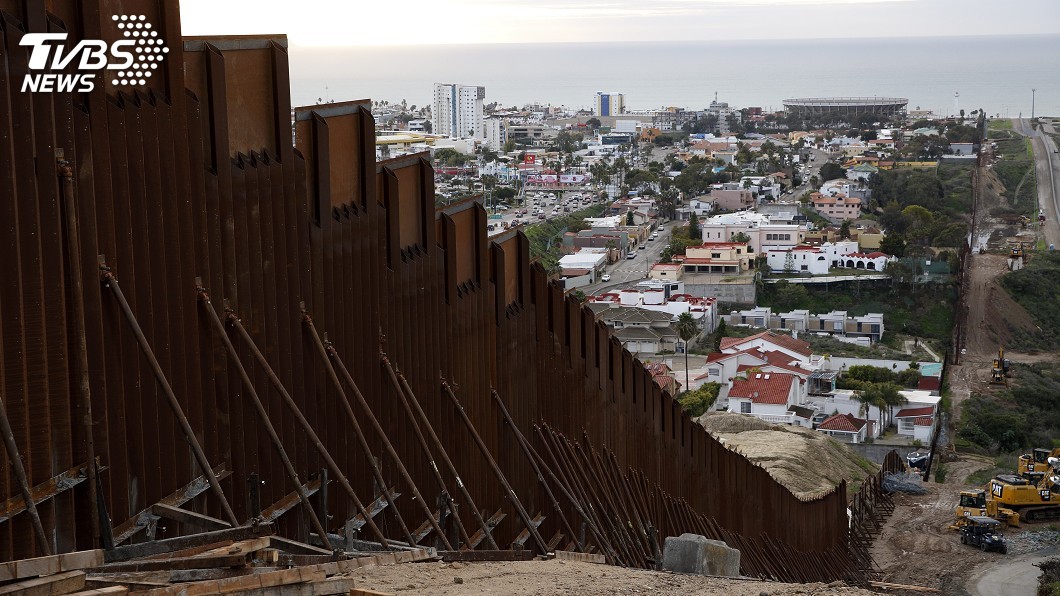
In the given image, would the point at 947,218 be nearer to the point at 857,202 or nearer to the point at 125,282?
the point at 857,202

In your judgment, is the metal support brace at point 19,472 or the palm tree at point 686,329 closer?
the metal support brace at point 19,472

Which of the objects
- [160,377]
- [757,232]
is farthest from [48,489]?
[757,232]

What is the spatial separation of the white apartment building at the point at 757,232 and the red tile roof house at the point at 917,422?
5121 cm

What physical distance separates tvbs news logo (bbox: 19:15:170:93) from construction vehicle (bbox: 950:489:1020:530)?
1644 inches

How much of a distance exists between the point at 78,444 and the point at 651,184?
598 feet

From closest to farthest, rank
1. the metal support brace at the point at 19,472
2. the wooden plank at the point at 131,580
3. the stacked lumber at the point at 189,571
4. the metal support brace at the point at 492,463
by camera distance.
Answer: the stacked lumber at the point at 189,571 < the wooden plank at the point at 131,580 < the metal support brace at the point at 19,472 < the metal support brace at the point at 492,463

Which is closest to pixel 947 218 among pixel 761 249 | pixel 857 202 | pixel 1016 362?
pixel 857 202

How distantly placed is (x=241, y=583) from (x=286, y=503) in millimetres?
4813

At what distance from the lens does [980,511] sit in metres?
48.5

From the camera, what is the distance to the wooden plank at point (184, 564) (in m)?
9.03

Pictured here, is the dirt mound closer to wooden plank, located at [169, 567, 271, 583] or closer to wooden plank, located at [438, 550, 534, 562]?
wooden plank, located at [438, 550, 534, 562]

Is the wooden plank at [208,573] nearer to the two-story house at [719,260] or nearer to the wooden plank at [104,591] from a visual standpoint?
the wooden plank at [104,591]

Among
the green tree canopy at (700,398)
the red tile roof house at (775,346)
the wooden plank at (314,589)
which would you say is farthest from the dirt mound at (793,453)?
the wooden plank at (314,589)

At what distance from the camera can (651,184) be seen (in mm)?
190250
